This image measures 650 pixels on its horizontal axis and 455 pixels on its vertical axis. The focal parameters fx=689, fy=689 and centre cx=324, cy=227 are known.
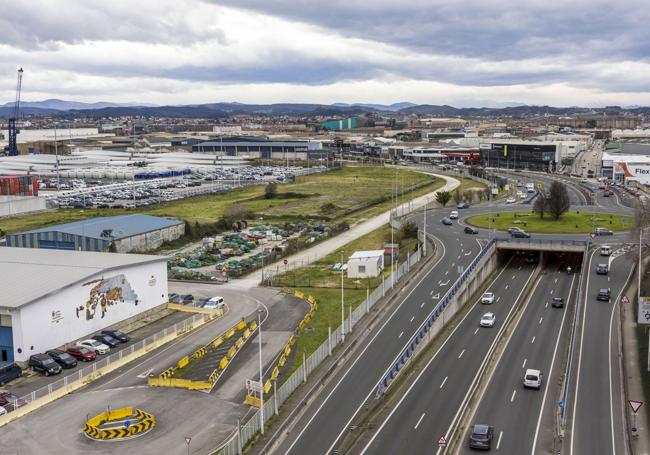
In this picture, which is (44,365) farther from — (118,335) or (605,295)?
(605,295)

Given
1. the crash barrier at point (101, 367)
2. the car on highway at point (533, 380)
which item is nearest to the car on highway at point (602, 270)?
the car on highway at point (533, 380)

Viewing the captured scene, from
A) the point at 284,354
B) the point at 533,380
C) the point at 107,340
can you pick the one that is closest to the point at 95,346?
the point at 107,340

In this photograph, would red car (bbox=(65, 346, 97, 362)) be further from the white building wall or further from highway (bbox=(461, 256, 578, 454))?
highway (bbox=(461, 256, 578, 454))

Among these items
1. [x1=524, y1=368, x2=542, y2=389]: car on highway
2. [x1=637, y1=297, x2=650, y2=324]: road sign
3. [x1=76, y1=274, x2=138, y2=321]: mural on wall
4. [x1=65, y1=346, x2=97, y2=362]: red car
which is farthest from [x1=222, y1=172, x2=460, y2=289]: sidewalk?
[x1=637, y1=297, x2=650, y2=324]: road sign

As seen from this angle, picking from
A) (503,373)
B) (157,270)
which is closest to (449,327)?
(503,373)

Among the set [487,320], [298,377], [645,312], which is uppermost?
[645,312]

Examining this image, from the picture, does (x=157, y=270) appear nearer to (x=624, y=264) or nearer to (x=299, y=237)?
(x=299, y=237)
